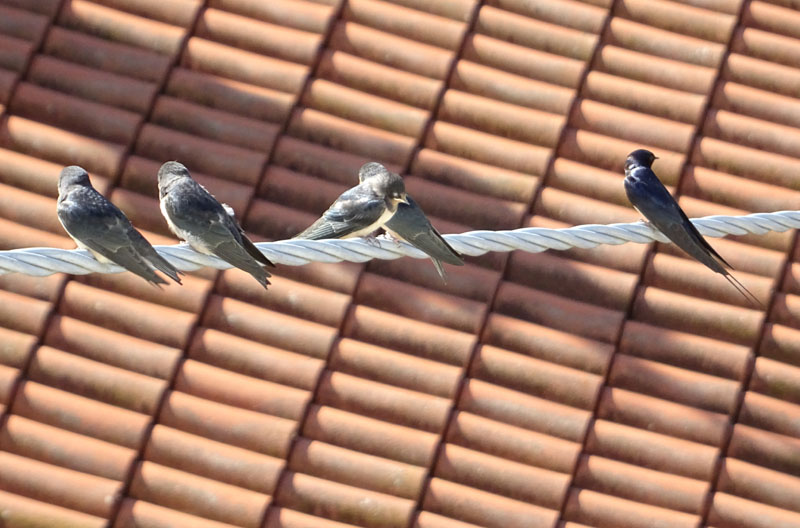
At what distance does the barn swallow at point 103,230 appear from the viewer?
4.29 m

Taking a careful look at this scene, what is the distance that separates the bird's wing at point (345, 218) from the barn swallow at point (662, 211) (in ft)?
3.90

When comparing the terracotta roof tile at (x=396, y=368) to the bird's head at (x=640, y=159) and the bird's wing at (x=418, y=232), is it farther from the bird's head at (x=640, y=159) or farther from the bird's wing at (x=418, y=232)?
the bird's head at (x=640, y=159)

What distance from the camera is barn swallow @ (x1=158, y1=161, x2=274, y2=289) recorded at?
437 cm

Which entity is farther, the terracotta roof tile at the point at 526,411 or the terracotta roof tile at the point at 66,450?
the terracotta roof tile at the point at 526,411

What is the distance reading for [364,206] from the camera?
4.92 metres

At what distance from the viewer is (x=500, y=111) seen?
5.78 m

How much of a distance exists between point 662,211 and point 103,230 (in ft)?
Result: 8.07

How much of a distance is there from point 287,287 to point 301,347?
327mm

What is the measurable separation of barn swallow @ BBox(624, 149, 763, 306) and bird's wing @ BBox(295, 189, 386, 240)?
46.8 inches

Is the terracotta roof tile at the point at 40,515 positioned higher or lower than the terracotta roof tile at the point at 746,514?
lower

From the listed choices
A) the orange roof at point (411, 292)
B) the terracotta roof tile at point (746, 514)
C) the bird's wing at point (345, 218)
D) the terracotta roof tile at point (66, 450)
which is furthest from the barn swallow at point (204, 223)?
the terracotta roof tile at point (746, 514)

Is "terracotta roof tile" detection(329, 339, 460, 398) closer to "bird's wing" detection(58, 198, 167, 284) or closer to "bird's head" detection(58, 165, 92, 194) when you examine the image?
"bird's wing" detection(58, 198, 167, 284)

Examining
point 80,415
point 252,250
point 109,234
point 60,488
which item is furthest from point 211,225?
point 60,488

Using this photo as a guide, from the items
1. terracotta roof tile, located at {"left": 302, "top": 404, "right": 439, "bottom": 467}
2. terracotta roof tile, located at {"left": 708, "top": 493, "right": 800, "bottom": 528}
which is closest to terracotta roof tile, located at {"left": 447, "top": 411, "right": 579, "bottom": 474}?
terracotta roof tile, located at {"left": 302, "top": 404, "right": 439, "bottom": 467}
